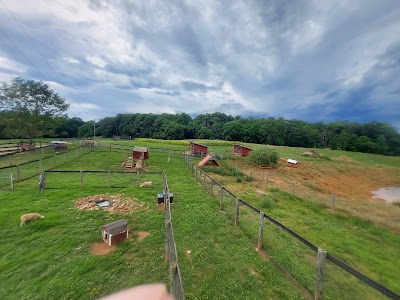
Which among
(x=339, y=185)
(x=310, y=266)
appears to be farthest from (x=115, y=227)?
(x=339, y=185)

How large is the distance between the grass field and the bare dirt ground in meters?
2.82

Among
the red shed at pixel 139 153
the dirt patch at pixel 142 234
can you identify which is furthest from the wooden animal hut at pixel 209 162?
the dirt patch at pixel 142 234

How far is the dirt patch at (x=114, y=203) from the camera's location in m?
10.3

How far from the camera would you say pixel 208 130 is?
9456 cm

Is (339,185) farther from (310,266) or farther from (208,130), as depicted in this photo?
(208,130)

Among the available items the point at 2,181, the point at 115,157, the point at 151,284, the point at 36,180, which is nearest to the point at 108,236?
the point at 151,284

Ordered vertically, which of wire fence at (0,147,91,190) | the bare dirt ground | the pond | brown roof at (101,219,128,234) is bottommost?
the pond

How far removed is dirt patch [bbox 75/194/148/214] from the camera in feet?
33.9

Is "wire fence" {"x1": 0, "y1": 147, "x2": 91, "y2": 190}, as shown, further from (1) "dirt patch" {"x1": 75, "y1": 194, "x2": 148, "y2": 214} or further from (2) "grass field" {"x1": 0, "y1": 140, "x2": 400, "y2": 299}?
(1) "dirt patch" {"x1": 75, "y1": 194, "x2": 148, "y2": 214}

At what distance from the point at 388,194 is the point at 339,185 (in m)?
4.42

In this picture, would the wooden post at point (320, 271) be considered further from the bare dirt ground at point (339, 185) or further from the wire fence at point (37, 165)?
the wire fence at point (37, 165)

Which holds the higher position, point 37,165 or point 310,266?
point 310,266

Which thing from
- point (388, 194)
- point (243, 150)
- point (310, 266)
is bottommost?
point (388, 194)

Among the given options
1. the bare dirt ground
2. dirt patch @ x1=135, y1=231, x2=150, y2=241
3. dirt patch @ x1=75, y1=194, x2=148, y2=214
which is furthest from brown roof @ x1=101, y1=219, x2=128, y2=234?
the bare dirt ground
